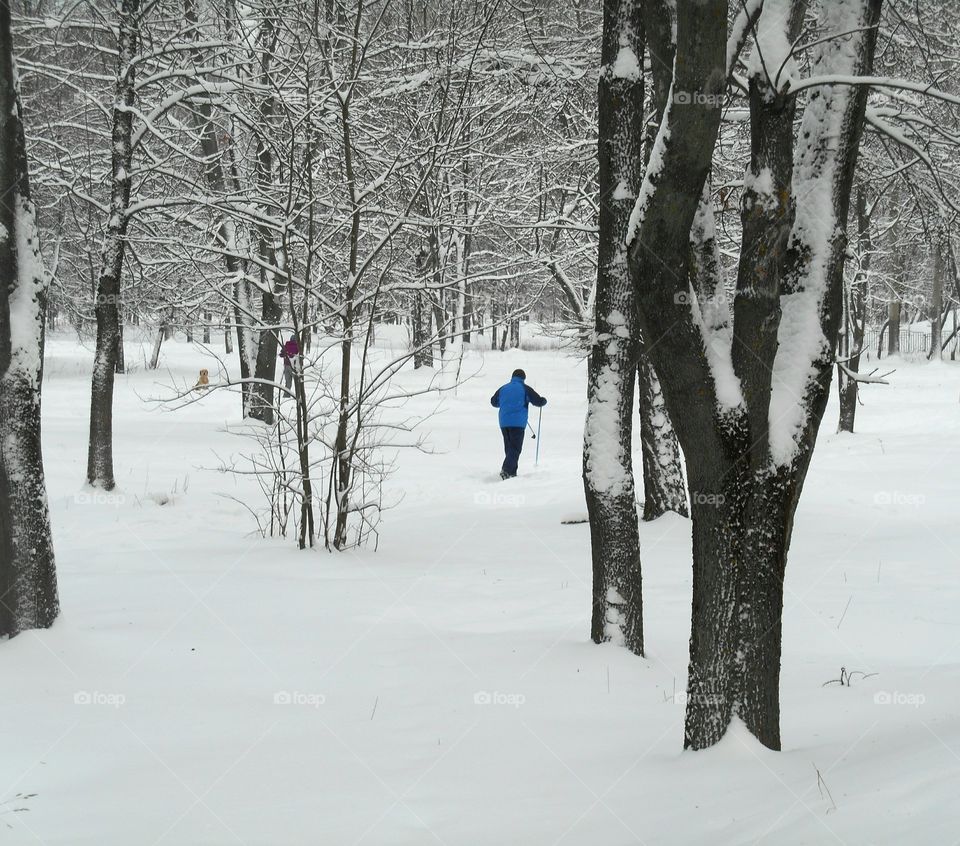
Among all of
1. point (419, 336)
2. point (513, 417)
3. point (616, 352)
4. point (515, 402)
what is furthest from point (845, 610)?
point (419, 336)

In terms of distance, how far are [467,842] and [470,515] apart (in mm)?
8303

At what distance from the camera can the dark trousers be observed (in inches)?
568

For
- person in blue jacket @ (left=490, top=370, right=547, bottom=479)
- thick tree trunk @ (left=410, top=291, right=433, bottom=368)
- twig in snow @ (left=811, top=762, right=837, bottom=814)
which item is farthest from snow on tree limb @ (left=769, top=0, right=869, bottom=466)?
person in blue jacket @ (left=490, top=370, right=547, bottom=479)

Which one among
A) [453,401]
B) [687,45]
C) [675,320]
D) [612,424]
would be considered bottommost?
[453,401]

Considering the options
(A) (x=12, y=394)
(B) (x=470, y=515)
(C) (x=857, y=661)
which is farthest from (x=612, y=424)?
Answer: (B) (x=470, y=515)

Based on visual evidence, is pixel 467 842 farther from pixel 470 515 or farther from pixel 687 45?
pixel 470 515

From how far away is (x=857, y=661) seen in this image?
589 centimetres

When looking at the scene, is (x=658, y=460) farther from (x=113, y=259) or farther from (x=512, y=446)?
(x=113, y=259)

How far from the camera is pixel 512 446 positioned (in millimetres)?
14484

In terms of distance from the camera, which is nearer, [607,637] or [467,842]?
[467,842]

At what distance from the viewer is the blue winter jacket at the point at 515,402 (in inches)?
565

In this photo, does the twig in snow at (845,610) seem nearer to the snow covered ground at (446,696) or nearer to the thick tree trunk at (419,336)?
the snow covered ground at (446,696)

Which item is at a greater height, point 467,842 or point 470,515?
point 467,842

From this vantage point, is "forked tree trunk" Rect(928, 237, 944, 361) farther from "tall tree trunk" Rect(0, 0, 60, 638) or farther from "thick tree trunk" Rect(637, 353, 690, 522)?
"tall tree trunk" Rect(0, 0, 60, 638)
